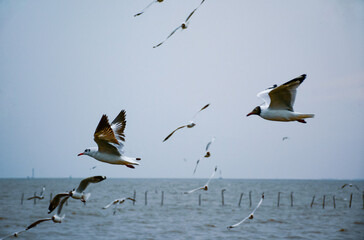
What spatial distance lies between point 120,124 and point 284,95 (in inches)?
186

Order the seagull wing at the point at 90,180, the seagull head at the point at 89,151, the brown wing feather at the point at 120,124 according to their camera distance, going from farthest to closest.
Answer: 1. the brown wing feather at the point at 120,124
2. the seagull head at the point at 89,151
3. the seagull wing at the point at 90,180

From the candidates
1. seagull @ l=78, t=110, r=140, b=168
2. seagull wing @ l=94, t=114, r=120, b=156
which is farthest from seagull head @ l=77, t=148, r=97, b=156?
seagull wing @ l=94, t=114, r=120, b=156

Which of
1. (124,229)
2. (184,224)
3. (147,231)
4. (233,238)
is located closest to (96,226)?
(124,229)

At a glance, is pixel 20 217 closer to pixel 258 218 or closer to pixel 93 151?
pixel 258 218

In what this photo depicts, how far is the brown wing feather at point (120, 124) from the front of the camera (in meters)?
11.2

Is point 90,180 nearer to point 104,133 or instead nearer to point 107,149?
point 107,149

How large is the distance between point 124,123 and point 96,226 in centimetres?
2810

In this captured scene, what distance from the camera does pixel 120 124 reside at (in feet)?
38.1

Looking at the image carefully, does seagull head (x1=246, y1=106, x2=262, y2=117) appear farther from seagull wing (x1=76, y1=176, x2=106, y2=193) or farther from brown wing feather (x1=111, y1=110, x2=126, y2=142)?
brown wing feather (x1=111, y1=110, x2=126, y2=142)

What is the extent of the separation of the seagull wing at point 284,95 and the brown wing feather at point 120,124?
4.16m

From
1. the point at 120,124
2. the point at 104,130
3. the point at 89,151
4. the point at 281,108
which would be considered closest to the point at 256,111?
the point at 281,108

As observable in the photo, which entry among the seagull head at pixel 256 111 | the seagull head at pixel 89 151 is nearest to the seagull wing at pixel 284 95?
the seagull head at pixel 256 111

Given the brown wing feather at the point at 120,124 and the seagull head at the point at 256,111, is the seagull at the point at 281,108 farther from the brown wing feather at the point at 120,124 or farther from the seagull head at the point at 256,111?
the brown wing feather at the point at 120,124

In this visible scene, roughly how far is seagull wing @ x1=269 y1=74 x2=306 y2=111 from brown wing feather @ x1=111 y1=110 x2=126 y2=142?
164 inches
